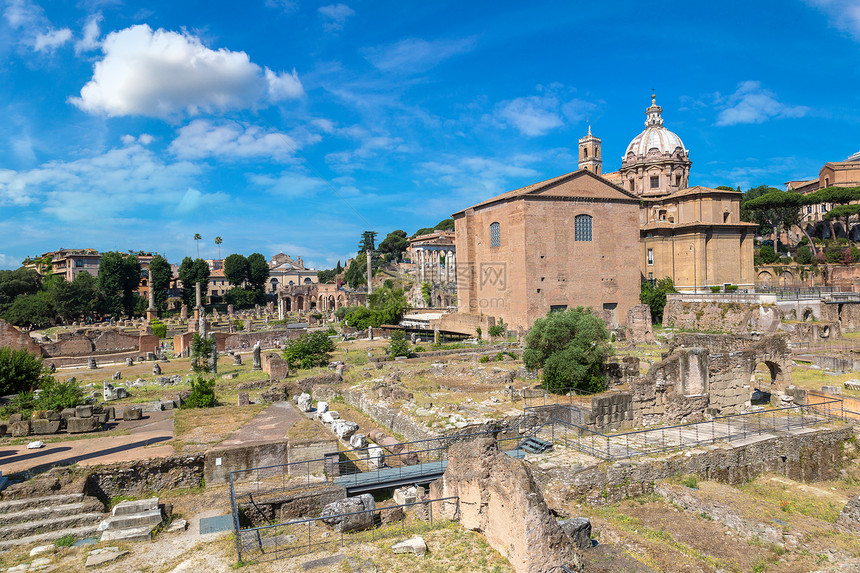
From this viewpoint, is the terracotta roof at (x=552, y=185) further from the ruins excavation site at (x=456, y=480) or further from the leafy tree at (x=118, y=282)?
the leafy tree at (x=118, y=282)

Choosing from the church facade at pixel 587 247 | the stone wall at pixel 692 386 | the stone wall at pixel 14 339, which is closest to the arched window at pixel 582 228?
the church facade at pixel 587 247

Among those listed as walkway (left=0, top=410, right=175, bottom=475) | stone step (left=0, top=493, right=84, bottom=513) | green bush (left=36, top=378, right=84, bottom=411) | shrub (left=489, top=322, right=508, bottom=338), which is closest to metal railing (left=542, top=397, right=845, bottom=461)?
walkway (left=0, top=410, right=175, bottom=475)

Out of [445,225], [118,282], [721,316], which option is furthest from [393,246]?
[721,316]

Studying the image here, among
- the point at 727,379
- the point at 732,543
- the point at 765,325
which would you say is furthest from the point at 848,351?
the point at 732,543

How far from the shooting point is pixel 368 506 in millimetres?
9180

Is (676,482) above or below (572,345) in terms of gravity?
below

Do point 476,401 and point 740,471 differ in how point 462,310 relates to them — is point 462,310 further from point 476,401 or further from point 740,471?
point 740,471

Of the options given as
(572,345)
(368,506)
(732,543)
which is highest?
(572,345)

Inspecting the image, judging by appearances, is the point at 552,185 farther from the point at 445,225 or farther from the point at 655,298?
the point at 445,225

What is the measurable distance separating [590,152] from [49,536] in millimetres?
69471

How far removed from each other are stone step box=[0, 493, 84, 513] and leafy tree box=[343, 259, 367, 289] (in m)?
70.9

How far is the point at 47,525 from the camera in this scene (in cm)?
829

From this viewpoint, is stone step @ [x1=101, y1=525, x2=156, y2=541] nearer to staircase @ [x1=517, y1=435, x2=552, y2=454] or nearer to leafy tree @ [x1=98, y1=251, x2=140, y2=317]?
staircase @ [x1=517, y1=435, x2=552, y2=454]

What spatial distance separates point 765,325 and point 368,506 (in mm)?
32200
